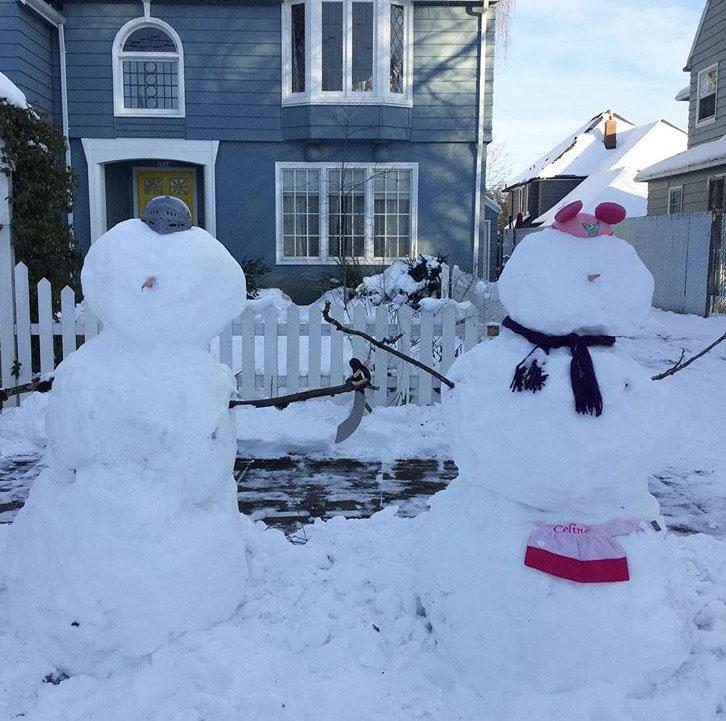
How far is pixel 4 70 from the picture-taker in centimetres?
1156

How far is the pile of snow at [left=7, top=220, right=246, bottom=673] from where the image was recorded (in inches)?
101

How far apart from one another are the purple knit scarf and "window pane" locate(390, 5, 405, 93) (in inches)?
461

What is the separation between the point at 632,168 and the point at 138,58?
21016 mm

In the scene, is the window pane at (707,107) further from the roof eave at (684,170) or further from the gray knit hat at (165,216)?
the gray knit hat at (165,216)

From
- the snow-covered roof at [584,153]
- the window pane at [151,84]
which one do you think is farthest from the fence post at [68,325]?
the snow-covered roof at [584,153]

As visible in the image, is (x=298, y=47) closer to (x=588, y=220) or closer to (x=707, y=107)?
(x=707, y=107)

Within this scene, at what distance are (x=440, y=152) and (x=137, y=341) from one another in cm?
1173

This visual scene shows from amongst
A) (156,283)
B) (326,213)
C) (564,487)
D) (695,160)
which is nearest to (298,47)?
(326,213)

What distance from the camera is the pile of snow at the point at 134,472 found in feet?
8.44

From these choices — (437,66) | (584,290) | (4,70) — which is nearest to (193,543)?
(584,290)

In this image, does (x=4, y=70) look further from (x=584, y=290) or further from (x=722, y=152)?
(x=722, y=152)

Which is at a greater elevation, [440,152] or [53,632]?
[440,152]

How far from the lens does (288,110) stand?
13219 mm

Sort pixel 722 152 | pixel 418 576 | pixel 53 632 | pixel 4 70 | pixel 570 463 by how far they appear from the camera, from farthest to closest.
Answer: pixel 722 152 < pixel 4 70 < pixel 418 576 < pixel 53 632 < pixel 570 463
